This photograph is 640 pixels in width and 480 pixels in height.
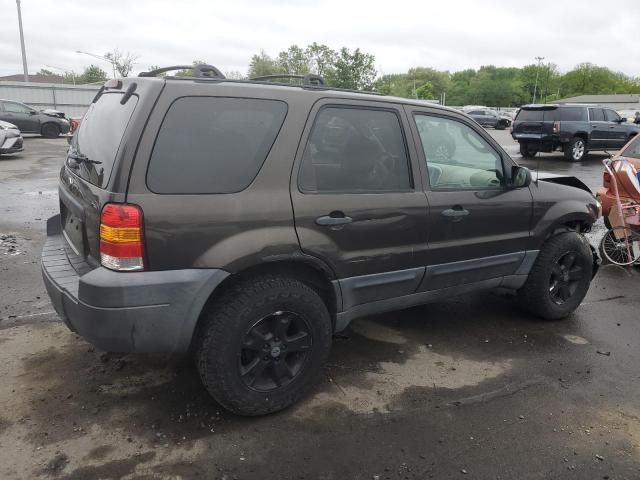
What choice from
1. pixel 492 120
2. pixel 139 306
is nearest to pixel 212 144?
pixel 139 306

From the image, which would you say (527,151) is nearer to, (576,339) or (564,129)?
(564,129)

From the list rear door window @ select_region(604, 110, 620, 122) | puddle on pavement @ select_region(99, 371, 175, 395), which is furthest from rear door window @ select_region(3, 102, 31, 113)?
rear door window @ select_region(604, 110, 620, 122)

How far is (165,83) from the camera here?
2.68 m

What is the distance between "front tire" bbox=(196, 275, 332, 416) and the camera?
110 inches

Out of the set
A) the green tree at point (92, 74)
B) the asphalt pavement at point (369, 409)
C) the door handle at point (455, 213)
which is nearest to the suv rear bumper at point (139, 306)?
the asphalt pavement at point (369, 409)

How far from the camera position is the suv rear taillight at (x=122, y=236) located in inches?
98.7

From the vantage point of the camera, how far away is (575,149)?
17.5m

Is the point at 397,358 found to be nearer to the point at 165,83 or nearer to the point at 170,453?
the point at 170,453

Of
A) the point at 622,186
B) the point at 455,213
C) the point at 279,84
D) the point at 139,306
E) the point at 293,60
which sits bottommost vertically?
Result: the point at 139,306

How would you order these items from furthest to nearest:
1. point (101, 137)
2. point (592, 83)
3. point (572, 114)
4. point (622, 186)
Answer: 1. point (592, 83)
2. point (572, 114)
3. point (622, 186)
4. point (101, 137)

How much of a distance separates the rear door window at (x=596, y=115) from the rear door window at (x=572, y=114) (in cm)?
42

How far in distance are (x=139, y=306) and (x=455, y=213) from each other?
214 centimetres

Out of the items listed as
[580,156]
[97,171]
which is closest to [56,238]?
[97,171]

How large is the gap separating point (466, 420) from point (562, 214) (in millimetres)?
2070
